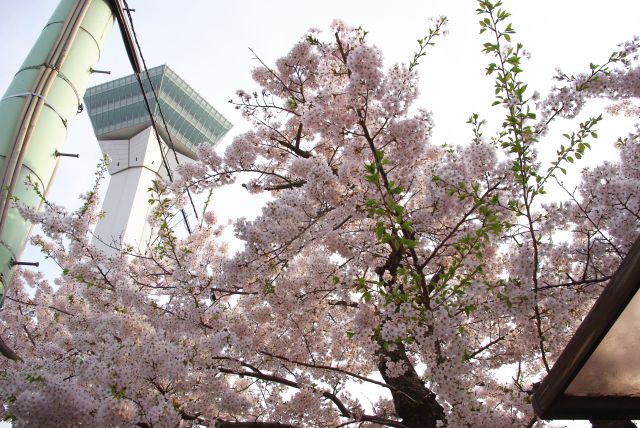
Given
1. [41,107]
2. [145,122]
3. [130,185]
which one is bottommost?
[41,107]

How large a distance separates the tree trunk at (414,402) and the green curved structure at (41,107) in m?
5.36

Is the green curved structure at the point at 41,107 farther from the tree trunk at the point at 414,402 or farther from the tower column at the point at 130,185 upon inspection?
the tower column at the point at 130,185

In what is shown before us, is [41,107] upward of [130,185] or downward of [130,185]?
downward

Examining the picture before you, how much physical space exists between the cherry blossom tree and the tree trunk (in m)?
0.02

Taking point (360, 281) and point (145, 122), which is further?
point (145, 122)

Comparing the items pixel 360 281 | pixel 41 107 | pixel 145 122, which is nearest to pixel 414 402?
Answer: pixel 360 281

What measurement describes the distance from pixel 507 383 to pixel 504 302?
319 centimetres

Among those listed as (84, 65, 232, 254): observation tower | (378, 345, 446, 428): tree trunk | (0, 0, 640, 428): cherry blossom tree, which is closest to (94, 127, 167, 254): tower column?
(84, 65, 232, 254): observation tower

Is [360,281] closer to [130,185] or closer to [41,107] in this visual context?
[41,107]

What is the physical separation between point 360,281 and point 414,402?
2065 millimetres

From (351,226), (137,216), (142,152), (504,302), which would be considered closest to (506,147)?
(504,302)

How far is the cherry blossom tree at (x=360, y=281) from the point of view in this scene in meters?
3.94

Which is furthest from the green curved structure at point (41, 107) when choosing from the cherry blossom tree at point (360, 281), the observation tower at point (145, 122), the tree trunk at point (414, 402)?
the observation tower at point (145, 122)

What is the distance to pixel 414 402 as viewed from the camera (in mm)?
4930
